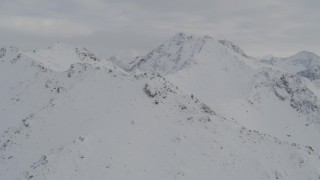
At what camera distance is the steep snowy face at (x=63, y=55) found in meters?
100

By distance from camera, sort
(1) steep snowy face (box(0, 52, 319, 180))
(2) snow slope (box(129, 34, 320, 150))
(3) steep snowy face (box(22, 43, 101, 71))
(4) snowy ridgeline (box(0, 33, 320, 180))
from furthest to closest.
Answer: (2) snow slope (box(129, 34, 320, 150)), (3) steep snowy face (box(22, 43, 101, 71)), (4) snowy ridgeline (box(0, 33, 320, 180)), (1) steep snowy face (box(0, 52, 319, 180))

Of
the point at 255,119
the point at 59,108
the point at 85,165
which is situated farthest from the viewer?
the point at 255,119

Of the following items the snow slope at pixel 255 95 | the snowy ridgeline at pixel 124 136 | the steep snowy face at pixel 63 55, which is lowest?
the snow slope at pixel 255 95

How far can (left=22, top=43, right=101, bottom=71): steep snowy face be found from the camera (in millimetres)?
100425

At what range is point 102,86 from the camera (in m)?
64.9

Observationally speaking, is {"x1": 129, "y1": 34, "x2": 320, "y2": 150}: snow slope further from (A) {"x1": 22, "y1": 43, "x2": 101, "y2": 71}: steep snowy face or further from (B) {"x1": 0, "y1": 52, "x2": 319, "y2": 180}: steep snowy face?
(B) {"x1": 0, "y1": 52, "x2": 319, "y2": 180}: steep snowy face

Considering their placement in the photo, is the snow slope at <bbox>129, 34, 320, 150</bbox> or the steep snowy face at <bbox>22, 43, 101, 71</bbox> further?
the snow slope at <bbox>129, 34, 320, 150</bbox>

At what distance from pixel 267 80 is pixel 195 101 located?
251ft

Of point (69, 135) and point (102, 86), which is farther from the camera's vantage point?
point (102, 86)

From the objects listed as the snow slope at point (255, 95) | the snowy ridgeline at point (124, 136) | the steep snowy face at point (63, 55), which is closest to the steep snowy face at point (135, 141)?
the snowy ridgeline at point (124, 136)

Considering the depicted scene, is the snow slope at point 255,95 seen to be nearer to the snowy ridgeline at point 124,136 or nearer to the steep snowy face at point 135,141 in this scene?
the snowy ridgeline at point 124,136

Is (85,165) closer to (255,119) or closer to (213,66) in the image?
(255,119)

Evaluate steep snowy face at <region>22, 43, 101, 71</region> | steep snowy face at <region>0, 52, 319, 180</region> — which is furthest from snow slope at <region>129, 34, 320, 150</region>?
steep snowy face at <region>0, 52, 319, 180</region>

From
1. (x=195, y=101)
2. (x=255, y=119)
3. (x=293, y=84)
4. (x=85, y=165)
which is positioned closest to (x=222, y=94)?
(x=255, y=119)
